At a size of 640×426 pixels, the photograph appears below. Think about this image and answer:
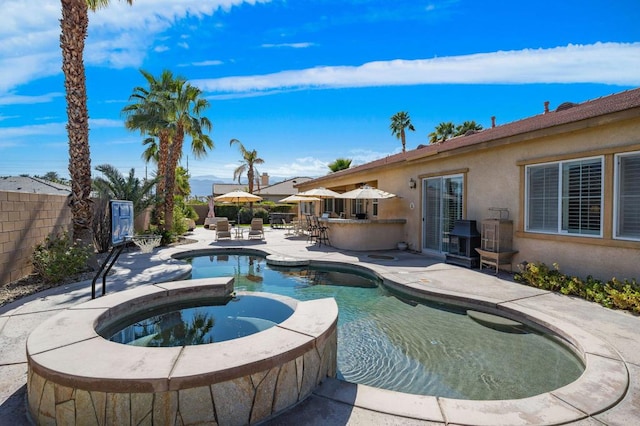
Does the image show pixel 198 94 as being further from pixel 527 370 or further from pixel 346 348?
pixel 527 370

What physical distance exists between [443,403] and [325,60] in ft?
55.2

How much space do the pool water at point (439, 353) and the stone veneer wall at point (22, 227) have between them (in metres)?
6.85

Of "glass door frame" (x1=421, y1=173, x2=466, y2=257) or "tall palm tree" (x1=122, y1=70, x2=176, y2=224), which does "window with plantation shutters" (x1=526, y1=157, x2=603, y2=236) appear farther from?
"tall palm tree" (x1=122, y1=70, x2=176, y2=224)

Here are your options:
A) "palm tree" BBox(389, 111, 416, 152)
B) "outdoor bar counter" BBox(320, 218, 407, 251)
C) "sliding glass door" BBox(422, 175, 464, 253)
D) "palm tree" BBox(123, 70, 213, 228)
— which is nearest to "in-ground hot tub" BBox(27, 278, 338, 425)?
"sliding glass door" BBox(422, 175, 464, 253)

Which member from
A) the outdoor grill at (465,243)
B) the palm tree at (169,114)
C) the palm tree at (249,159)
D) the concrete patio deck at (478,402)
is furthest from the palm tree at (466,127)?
the palm tree at (249,159)

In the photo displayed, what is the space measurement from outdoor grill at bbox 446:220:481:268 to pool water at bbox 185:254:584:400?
11.3 feet

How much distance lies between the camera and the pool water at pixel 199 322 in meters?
5.04

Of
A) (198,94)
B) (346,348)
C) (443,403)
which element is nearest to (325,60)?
(198,94)

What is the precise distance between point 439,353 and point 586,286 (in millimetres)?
4307

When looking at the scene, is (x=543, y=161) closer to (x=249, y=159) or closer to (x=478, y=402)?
(x=478, y=402)

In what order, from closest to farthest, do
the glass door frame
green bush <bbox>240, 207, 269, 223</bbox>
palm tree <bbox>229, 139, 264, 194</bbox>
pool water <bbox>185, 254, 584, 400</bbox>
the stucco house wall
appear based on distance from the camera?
pool water <bbox>185, 254, 584, 400</bbox>
the stucco house wall
the glass door frame
green bush <bbox>240, 207, 269, 223</bbox>
palm tree <bbox>229, 139, 264, 194</bbox>

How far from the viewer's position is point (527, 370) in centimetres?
429

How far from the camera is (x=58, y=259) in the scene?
8.09 metres

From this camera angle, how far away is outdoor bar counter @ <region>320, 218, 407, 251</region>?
13543 millimetres
